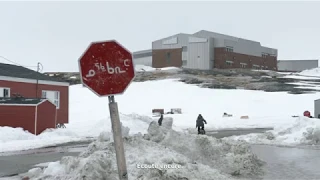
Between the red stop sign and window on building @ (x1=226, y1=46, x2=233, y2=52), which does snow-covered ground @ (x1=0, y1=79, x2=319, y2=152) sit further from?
the red stop sign

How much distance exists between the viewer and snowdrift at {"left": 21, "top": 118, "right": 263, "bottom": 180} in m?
9.00

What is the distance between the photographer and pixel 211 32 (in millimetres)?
108250

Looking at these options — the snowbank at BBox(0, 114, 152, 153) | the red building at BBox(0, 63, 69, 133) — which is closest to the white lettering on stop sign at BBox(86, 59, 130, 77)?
the snowbank at BBox(0, 114, 152, 153)

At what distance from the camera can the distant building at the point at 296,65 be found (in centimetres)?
12431

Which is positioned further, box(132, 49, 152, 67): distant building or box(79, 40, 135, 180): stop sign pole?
box(132, 49, 152, 67): distant building

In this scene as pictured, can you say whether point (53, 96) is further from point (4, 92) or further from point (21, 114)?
point (21, 114)

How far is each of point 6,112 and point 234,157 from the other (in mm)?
19448

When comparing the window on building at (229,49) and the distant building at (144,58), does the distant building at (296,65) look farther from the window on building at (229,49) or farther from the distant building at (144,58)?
the distant building at (144,58)

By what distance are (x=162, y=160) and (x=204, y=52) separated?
90.5 metres

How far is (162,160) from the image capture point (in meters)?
9.77

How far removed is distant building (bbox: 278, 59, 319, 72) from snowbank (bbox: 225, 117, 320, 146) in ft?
343

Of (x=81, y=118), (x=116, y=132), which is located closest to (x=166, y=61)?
(x=81, y=118)

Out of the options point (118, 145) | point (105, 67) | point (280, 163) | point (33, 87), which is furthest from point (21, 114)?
point (105, 67)

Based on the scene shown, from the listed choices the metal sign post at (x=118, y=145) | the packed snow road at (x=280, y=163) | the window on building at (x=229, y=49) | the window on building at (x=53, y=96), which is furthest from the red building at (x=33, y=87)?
the window on building at (x=229, y=49)
